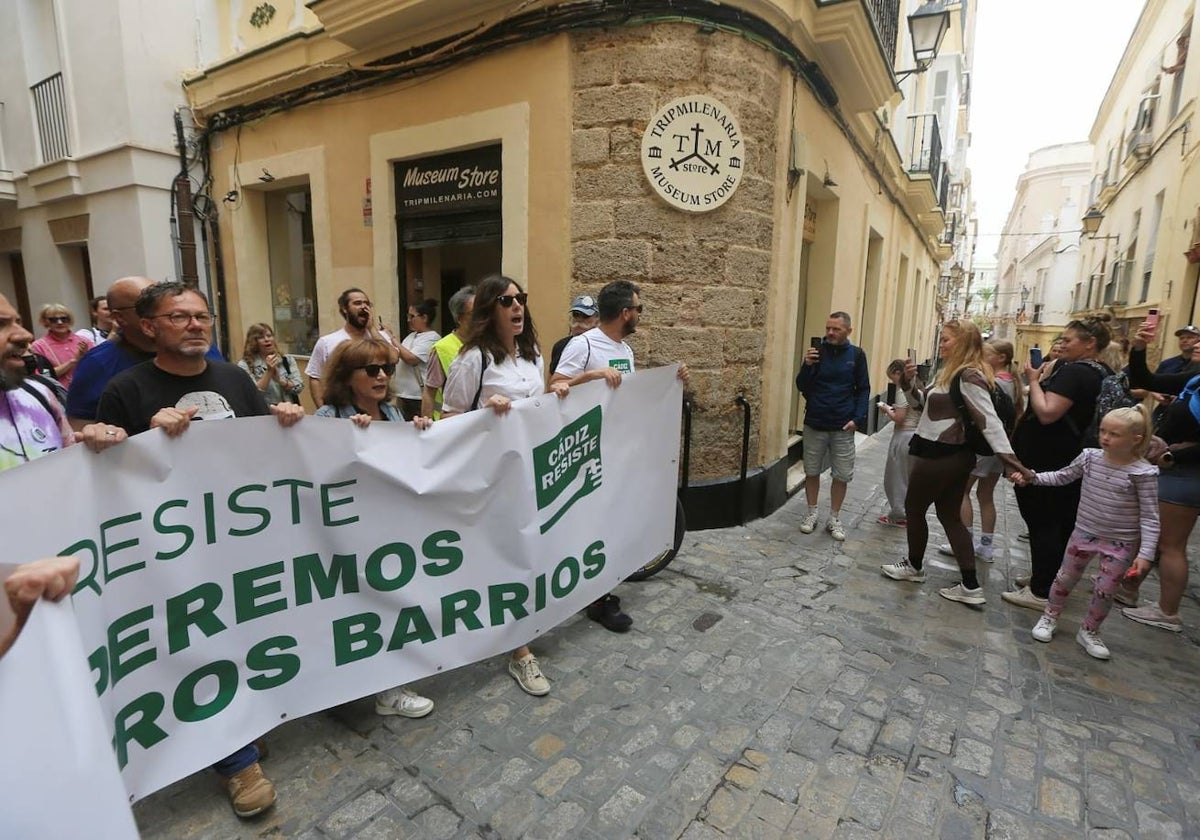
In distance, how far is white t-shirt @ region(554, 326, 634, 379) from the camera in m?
3.40

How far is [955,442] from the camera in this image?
3512mm

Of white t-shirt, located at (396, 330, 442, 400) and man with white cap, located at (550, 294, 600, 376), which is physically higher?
man with white cap, located at (550, 294, 600, 376)

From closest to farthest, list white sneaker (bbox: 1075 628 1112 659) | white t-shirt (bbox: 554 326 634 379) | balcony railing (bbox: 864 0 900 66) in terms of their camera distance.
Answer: white sneaker (bbox: 1075 628 1112 659)
white t-shirt (bbox: 554 326 634 379)
balcony railing (bbox: 864 0 900 66)

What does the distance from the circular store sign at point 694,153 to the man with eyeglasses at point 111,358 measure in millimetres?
3114

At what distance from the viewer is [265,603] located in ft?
6.82

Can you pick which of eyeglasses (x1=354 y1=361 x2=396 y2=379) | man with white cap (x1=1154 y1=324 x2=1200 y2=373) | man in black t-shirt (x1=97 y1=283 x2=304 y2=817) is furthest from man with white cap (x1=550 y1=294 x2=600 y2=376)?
man with white cap (x1=1154 y1=324 x2=1200 y2=373)

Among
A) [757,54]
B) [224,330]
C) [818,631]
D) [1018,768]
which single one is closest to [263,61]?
[224,330]

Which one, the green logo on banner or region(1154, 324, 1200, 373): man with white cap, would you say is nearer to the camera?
the green logo on banner

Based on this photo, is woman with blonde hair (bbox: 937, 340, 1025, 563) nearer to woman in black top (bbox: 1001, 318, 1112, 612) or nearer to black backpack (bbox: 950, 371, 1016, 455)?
woman in black top (bbox: 1001, 318, 1112, 612)

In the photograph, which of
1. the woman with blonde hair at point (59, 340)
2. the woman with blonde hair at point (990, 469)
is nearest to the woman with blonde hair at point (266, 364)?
the woman with blonde hair at point (59, 340)

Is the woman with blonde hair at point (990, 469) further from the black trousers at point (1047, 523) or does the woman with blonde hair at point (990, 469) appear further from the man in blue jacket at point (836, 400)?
the man in blue jacket at point (836, 400)

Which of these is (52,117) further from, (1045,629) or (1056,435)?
(1045,629)

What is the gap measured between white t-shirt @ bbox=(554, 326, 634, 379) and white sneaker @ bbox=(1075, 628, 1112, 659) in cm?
273

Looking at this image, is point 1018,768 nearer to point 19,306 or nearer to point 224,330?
point 224,330
